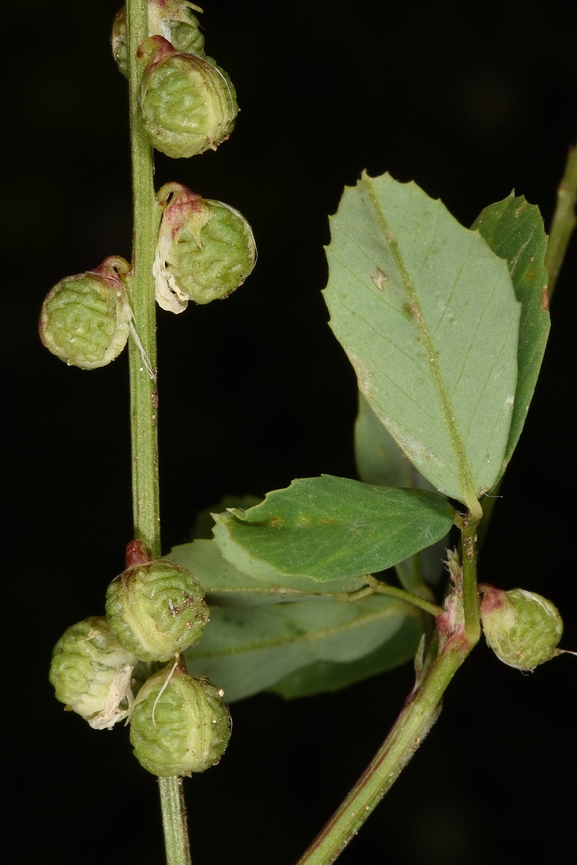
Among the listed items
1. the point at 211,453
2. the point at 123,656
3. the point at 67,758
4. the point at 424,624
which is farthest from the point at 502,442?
the point at 67,758

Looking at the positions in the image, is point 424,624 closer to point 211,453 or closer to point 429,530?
point 429,530

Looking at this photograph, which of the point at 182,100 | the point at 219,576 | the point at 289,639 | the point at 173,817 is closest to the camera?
the point at 182,100

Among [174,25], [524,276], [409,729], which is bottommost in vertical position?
[409,729]

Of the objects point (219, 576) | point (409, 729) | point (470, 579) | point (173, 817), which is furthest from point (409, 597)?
point (173, 817)

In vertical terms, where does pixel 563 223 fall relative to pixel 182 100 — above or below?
below

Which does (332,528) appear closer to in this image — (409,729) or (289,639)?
(409,729)

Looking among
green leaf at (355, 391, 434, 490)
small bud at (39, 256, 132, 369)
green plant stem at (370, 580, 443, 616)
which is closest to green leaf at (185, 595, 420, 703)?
green leaf at (355, 391, 434, 490)

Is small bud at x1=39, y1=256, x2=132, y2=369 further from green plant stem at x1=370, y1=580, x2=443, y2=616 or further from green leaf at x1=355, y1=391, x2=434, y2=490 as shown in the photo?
green leaf at x1=355, y1=391, x2=434, y2=490
